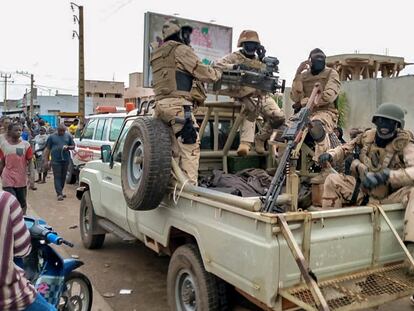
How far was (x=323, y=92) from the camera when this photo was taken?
4.72 m

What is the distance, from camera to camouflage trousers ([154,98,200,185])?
4070mm

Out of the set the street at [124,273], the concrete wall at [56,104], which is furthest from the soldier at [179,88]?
the concrete wall at [56,104]

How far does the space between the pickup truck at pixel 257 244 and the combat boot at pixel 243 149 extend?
1.22 metres

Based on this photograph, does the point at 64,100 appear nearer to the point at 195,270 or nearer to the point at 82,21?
the point at 82,21

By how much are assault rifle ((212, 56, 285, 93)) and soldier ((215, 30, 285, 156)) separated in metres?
0.23

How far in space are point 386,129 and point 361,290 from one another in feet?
4.58

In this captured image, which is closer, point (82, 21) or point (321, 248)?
point (321, 248)

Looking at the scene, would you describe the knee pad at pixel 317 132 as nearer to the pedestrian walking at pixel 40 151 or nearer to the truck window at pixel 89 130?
the truck window at pixel 89 130

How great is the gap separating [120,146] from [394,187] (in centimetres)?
303

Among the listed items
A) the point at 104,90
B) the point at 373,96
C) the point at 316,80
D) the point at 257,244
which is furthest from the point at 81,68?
the point at 104,90

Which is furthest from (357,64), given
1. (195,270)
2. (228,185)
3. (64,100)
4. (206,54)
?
(64,100)

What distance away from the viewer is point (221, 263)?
2.97 metres

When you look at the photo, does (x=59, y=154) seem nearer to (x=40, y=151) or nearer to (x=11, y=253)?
(x=40, y=151)

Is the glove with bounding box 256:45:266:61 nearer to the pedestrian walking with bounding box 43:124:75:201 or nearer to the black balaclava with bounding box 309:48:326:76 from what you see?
the black balaclava with bounding box 309:48:326:76
